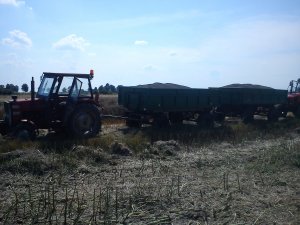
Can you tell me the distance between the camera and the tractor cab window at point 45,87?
43.6ft

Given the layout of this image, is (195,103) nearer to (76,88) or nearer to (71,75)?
(76,88)

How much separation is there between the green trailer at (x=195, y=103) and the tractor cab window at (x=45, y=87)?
13.9 ft

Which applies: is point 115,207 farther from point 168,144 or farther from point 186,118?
point 186,118

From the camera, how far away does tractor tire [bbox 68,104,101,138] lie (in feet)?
43.4

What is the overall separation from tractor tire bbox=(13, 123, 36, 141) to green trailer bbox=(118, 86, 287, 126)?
16.4 ft

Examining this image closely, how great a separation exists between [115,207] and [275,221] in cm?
253

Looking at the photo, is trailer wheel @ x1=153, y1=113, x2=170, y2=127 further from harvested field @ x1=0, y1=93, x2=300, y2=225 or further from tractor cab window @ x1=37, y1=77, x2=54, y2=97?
tractor cab window @ x1=37, y1=77, x2=54, y2=97

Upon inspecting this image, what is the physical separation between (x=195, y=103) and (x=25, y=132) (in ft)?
26.9

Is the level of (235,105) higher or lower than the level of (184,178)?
→ higher

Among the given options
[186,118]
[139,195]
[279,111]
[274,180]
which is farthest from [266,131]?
[139,195]

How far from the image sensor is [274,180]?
8.80 meters

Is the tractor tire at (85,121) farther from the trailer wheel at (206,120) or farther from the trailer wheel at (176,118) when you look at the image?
the trailer wheel at (206,120)

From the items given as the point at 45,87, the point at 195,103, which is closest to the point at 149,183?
the point at 45,87

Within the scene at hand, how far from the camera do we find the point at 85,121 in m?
13.5
